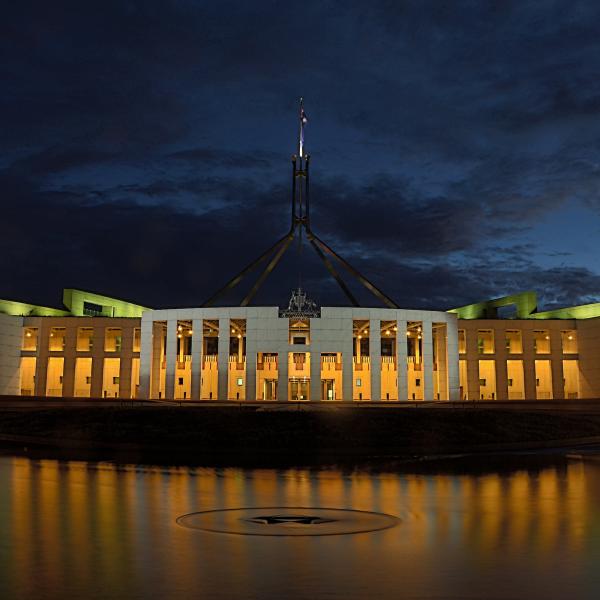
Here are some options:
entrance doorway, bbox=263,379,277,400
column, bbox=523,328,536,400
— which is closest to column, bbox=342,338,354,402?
entrance doorway, bbox=263,379,277,400

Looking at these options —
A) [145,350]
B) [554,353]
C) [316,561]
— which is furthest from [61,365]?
[316,561]

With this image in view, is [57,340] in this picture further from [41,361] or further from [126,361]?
[126,361]

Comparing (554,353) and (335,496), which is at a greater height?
(554,353)

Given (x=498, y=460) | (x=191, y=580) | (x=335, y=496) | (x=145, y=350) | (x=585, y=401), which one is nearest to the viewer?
(x=191, y=580)

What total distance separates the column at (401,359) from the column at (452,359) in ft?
19.5

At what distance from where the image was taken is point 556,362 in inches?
2948

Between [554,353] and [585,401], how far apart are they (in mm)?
27505

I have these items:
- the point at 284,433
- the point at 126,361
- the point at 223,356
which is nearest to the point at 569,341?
the point at 223,356

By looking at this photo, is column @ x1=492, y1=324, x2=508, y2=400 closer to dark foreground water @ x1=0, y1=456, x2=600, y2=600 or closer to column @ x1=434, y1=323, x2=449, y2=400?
column @ x1=434, y1=323, x2=449, y2=400

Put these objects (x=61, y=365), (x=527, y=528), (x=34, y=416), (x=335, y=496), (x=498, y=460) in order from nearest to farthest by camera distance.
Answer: (x=527, y=528) < (x=335, y=496) < (x=498, y=460) < (x=34, y=416) < (x=61, y=365)

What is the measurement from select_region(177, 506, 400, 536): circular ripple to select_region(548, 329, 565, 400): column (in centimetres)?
6682

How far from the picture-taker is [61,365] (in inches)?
3140

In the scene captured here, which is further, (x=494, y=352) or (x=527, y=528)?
(x=494, y=352)

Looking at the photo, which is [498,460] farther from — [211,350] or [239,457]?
[211,350]
